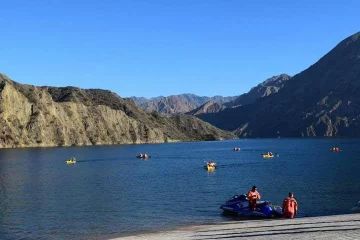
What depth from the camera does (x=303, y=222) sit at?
3406cm

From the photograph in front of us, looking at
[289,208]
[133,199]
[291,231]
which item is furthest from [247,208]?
[133,199]

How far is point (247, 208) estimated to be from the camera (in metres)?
44.9

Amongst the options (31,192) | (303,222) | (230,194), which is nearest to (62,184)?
(31,192)

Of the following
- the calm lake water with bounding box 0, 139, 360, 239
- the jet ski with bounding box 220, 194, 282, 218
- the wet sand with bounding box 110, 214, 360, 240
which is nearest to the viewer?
the wet sand with bounding box 110, 214, 360, 240

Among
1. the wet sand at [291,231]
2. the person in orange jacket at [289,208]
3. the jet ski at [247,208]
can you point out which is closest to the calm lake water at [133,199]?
the jet ski at [247,208]

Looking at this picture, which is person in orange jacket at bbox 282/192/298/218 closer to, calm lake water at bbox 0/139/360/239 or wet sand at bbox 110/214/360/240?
wet sand at bbox 110/214/360/240

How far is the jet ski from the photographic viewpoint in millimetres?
42472

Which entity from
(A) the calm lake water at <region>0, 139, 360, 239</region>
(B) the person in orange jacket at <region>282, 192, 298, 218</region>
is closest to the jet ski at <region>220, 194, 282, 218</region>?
(B) the person in orange jacket at <region>282, 192, 298, 218</region>

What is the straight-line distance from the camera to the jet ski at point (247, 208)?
42.5m

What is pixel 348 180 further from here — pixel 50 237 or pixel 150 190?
pixel 50 237

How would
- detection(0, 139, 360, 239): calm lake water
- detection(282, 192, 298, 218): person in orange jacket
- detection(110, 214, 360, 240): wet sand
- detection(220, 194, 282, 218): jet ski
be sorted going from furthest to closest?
1. detection(220, 194, 282, 218): jet ski
2. detection(0, 139, 360, 239): calm lake water
3. detection(282, 192, 298, 218): person in orange jacket
4. detection(110, 214, 360, 240): wet sand

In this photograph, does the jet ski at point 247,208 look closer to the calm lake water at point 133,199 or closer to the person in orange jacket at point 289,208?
the person in orange jacket at point 289,208

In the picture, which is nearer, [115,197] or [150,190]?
[115,197]

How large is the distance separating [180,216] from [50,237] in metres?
13.4
